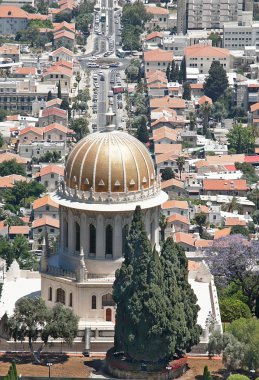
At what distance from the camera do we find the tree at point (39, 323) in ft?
343

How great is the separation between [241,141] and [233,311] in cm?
8115

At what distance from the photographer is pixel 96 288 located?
4235 inches

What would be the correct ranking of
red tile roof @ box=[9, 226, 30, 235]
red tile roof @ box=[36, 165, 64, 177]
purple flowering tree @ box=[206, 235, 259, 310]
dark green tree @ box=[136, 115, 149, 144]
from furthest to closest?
dark green tree @ box=[136, 115, 149, 144] < red tile roof @ box=[36, 165, 64, 177] < red tile roof @ box=[9, 226, 30, 235] < purple flowering tree @ box=[206, 235, 259, 310]

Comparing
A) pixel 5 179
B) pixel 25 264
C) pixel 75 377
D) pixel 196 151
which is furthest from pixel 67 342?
pixel 196 151

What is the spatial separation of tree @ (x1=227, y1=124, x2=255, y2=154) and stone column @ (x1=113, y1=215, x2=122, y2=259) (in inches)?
3306

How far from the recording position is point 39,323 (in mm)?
105062

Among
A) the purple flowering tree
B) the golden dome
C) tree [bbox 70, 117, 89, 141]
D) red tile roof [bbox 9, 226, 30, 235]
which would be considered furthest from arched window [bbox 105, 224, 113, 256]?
tree [bbox 70, 117, 89, 141]

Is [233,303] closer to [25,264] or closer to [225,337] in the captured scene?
[225,337]

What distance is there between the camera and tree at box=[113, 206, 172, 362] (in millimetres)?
101188

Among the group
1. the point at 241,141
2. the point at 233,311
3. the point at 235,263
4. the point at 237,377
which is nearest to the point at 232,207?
the point at 241,141

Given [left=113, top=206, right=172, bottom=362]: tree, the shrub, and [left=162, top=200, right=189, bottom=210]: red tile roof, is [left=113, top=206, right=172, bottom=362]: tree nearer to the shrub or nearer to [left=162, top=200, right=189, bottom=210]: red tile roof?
the shrub

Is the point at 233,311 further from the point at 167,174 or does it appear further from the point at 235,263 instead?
the point at 167,174

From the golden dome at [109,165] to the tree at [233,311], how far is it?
28.2 ft

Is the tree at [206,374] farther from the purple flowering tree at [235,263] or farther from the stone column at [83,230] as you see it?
the purple flowering tree at [235,263]
